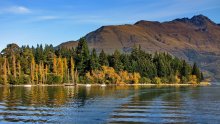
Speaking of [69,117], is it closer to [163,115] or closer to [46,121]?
[46,121]

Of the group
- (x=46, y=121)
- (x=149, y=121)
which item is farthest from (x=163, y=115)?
(x=46, y=121)

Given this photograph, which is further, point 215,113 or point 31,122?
point 215,113

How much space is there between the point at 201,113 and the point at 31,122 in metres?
28.0

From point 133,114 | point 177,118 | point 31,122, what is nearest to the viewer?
point 31,122

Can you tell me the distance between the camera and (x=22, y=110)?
6819cm

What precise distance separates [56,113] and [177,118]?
61.2 ft

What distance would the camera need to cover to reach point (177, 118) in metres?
59.8

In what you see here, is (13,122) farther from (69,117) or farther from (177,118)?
(177,118)

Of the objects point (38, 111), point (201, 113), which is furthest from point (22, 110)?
point (201, 113)

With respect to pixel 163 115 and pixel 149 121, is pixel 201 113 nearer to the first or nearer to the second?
pixel 163 115

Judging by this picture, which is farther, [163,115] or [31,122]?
[163,115]

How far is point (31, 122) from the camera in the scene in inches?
2128

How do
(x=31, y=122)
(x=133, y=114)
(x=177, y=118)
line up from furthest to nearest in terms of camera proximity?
1. (x=133, y=114)
2. (x=177, y=118)
3. (x=31, y=122)

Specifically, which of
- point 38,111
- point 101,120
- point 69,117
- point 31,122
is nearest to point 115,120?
point 101,120
